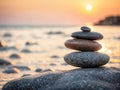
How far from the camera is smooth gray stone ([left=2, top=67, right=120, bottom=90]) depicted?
9.50 m

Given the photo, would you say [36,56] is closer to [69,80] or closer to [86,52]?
[86,52]

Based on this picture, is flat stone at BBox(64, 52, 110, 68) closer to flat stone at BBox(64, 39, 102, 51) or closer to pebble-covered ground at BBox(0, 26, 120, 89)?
flat stone at BBox(64, 39, 102, 51)

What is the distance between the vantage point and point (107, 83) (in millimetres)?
9664

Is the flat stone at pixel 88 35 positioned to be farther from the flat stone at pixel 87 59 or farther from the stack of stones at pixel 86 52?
the flat stone at pixel 87 59

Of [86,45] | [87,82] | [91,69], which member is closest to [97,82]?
[87,82]

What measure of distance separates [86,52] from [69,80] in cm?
126

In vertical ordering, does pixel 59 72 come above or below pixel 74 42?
below

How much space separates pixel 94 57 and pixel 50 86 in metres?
1.64

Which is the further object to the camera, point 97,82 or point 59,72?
point 59,72

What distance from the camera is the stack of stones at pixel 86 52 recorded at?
10.4 metres

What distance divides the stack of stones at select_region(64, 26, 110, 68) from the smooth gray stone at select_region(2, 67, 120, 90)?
25 cm

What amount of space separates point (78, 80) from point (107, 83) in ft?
2.56

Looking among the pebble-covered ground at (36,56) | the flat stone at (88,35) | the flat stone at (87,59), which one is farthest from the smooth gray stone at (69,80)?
the pebble-covered ground at (36,56)

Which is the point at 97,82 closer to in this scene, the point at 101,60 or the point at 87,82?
the point at 87,82
